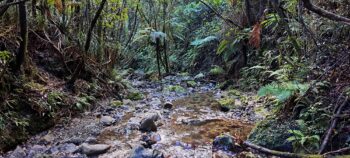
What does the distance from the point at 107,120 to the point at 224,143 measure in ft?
6.87

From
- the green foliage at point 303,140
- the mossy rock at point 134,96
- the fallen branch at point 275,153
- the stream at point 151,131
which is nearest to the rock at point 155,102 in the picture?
the stream at point 151,131

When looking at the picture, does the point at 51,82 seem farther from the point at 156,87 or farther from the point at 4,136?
the point at 156,87

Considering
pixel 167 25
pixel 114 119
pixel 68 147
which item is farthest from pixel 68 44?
pixel 167 25

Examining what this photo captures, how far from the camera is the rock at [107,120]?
4875 millimetres

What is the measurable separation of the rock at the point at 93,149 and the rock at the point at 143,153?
43 cm

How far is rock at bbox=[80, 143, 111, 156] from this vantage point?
3559 millimetres

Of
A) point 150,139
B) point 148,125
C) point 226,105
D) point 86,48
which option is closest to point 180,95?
point 226,105

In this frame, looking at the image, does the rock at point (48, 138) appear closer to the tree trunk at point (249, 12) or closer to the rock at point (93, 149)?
the rock at point (93, 149)

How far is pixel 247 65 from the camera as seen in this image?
750cm

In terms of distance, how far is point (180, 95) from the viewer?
729 centimetres

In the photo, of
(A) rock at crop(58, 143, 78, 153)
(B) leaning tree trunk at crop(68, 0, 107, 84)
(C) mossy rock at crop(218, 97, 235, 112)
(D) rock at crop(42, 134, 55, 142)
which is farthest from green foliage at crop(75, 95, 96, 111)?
(C) mossy rock at crop(218, 97, 235, 112)

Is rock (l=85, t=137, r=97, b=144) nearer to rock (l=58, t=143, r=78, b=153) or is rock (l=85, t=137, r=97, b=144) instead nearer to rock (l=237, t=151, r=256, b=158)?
rock (l=58, t=143, r=78, b=153)

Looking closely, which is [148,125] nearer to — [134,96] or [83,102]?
[83,102]

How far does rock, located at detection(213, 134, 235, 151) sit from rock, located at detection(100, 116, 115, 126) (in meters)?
1.87
